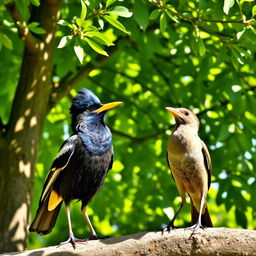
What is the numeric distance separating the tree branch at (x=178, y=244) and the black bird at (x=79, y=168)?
3.21 feet

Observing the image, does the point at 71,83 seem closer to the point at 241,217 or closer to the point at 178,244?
the point at 241,217

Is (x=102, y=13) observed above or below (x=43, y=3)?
above

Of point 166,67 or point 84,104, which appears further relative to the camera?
point 166,67

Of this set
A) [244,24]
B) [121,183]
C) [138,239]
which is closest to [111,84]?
[121,183]

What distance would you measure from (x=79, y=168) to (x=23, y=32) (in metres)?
1.65

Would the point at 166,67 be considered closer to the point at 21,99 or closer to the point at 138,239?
the point at 21,99

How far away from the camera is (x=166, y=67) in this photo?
8.65m

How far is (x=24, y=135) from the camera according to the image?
6.95m

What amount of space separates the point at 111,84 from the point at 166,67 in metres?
0.84

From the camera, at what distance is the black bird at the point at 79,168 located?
595 centimetres

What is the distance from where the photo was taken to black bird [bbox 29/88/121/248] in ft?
19.5

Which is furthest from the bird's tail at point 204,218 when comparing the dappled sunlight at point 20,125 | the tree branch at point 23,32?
the tree branch at point 23,32

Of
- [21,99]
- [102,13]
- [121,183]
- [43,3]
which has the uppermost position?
[102,13]

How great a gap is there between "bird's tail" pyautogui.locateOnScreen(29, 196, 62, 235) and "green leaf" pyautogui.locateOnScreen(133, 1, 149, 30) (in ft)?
6.63
